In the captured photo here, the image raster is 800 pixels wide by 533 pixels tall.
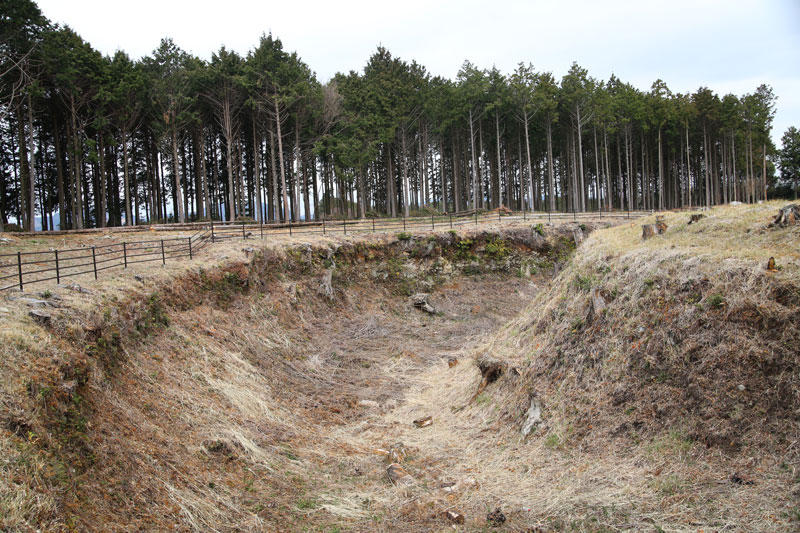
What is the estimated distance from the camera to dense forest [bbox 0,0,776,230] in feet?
107

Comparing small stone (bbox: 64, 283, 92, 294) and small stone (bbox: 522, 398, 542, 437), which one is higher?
small stone (bbox: 64, 283, 92, 294)

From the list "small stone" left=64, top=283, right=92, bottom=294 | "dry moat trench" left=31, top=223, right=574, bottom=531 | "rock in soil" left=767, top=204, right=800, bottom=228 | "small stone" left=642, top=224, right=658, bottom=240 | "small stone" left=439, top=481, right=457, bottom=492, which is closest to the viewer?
"dry moat trench" left=31, top=223, right=574, bottom=531

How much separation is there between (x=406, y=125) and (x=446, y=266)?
2305cm

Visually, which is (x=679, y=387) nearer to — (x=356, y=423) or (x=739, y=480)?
(x=739, y=480)

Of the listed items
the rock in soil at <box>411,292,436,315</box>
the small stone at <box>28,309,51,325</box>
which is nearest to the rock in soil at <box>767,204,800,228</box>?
the rock in soil at <box>411,292,436,315</box>

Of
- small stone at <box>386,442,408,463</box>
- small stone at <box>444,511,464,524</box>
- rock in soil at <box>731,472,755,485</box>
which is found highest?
rock in soil at <box>731,472,755,485</box>

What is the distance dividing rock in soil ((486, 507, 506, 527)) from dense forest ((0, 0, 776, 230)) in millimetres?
29985

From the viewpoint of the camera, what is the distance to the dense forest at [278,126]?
32656 mm

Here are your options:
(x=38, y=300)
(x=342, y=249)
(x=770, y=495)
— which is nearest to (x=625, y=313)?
(x=770, y=495)

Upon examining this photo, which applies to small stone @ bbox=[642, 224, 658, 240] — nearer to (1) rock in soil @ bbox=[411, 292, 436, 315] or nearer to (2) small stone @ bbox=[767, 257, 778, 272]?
(2) small stone @ bbox=[767, 257, 778, 272]

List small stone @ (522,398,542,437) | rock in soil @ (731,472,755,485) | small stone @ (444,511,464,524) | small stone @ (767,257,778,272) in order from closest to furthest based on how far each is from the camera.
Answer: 1. rock in soil @ (731,472,755,485)
2. small stone @ (444,511,464,524)
3. small stone @ (767,257,778,272)
4. small stone @ (522,398,542,437)

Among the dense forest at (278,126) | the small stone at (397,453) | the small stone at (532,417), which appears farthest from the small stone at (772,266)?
the dense forest at (278,126)

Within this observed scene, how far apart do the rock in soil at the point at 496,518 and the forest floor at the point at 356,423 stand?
0.05m

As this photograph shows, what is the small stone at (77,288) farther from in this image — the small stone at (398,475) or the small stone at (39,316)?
the small stone at (398,475)
